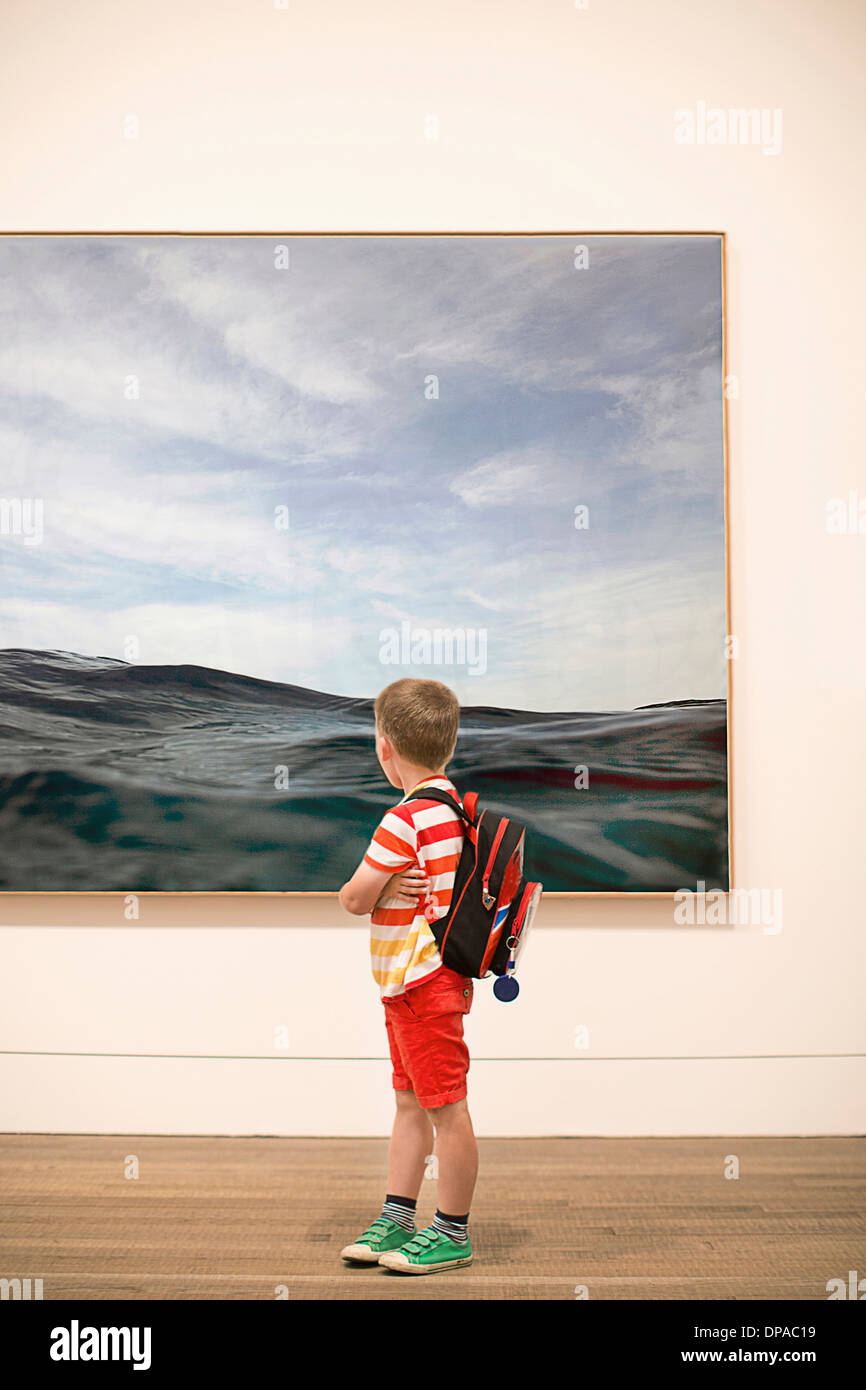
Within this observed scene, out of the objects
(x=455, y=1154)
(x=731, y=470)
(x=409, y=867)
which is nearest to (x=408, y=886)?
(x=409, y=867)

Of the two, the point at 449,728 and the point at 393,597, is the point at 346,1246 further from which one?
the point at 393,597

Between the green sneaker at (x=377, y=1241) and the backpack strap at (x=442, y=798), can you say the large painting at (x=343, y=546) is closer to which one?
the backpack strap at (x=442, y=798)

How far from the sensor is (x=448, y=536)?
370cm

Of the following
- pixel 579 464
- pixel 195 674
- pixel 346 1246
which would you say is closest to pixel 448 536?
pixel 579 464

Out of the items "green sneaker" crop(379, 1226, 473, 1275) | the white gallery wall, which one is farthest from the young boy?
the white gallery wall

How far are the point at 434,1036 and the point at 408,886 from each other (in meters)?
0.36

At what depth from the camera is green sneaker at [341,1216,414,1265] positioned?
7.99 ft

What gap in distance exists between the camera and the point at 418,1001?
2.43 meters

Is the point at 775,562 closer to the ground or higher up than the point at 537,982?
higher up

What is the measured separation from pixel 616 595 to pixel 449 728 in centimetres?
137

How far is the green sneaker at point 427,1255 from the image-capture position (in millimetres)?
2383

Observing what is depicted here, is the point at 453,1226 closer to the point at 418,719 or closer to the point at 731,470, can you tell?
the point at 418,719

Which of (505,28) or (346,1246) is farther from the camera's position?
(505,28)

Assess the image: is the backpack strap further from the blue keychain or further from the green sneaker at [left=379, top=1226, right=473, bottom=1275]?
the green sneaker at [left=379, top=1226, right=473, bottom=1275]
